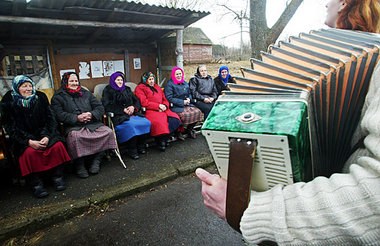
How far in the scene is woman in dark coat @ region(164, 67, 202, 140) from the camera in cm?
492

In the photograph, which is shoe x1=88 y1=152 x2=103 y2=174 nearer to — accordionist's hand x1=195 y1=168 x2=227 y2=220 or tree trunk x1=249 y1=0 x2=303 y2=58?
accordionist's hand x1=195 y1=168 x2=227 y2=220

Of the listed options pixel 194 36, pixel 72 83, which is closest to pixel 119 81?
pixel 72 83

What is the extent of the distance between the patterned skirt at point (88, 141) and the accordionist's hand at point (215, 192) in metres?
2.86

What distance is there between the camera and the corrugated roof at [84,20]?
11.4 ft

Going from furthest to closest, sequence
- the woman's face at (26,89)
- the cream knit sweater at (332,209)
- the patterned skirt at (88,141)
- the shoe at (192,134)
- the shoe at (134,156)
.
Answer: the shoe at (192,134)
the shoe at (134,156)
the patterned skirt at (88,141)
the woman's face at (26,89)
the cream knit sweater at (332,209)

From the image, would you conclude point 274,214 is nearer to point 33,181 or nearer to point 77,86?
point 33,181

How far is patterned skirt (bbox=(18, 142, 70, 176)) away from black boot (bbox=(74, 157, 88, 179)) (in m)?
0.30

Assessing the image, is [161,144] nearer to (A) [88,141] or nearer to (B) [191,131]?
(B) [191,131]

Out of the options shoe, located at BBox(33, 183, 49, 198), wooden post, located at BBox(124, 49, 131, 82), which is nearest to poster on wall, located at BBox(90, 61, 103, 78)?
wooden post, located at BBox(124, 49, 131, 82)

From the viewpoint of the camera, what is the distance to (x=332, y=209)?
66 cm

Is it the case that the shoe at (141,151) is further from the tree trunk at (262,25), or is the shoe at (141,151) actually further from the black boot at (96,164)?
the tree trunk at (262,25)

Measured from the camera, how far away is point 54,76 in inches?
192

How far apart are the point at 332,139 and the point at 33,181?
3464 mm

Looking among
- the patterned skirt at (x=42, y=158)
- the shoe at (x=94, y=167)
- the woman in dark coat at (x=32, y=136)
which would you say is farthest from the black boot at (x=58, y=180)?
the shoe at (x=94, y=167)
